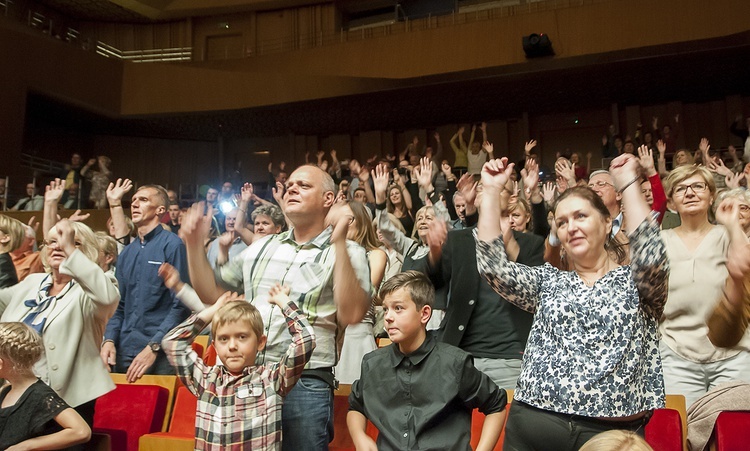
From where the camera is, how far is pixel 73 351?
2432mm

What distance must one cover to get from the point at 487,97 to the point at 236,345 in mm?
9163

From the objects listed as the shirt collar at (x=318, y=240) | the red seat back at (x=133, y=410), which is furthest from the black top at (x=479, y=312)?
the red seat back at (x=133, y=410)

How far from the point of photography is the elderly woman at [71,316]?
237 cm

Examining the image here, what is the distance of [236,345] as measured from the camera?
2.02 meters

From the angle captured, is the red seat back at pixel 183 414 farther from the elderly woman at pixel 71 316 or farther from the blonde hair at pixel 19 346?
the blonde hair at pixel 19 346

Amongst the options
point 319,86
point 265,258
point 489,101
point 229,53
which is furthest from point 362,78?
point 265,258

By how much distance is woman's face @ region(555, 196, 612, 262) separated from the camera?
1.64 m

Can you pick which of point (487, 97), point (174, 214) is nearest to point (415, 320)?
point (174, 214)

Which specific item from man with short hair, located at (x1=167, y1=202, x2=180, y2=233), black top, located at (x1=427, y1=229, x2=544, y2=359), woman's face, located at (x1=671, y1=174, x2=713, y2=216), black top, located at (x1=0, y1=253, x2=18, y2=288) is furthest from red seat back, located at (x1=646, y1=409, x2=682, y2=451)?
man with short hair, located at (x1=167, y1=202, x2=180, y2=233)

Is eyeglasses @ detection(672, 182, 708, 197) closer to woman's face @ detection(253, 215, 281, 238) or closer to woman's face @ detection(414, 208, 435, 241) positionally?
woman's face @ detection(414, 208, 435, 241)

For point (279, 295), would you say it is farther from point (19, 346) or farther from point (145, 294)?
point (145, 294)

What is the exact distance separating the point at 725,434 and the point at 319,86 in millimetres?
9453

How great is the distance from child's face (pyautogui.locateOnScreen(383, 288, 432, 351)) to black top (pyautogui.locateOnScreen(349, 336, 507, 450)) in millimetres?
46

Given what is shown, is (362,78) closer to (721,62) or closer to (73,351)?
(721,62)
